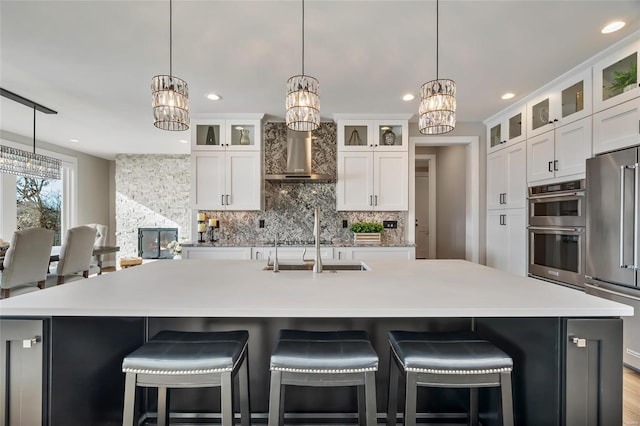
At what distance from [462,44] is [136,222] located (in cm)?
739

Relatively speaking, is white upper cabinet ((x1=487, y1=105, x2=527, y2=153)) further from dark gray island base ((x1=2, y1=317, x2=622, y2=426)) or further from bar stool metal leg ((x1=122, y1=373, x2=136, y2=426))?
bar stool metal leg ((x1=122, y1=373, x2=136, y2=426))

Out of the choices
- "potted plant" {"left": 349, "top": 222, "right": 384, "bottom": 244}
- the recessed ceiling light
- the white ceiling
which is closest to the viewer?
the white ceiling

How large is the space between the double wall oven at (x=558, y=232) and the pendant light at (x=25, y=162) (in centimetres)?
573

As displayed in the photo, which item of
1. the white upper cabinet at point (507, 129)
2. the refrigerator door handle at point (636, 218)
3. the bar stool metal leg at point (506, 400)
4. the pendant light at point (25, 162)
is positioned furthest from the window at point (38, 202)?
the refrigerator door handle at point (636, 218)

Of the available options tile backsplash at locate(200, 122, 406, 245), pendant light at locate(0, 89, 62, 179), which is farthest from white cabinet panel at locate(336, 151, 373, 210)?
pendant light at locate(0, 89, 62, 179)

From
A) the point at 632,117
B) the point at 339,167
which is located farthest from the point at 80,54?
the point at 632,117

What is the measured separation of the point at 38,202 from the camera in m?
5.65

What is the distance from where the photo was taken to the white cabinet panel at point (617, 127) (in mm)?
2158

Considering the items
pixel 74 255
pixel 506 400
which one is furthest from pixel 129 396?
pixel 74 255

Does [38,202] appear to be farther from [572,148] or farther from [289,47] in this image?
[572,148]

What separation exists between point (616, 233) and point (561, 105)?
52.3 inches

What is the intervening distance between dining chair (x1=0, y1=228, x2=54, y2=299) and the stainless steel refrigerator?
5.08m

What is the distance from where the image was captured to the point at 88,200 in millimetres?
6762

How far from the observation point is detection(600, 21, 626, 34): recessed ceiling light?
6.75 feet
